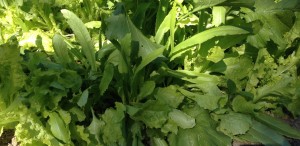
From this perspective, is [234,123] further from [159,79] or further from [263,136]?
[159,79]

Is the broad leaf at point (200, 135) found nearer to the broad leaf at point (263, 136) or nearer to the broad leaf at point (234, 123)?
the broad leaf at point (234, 123)

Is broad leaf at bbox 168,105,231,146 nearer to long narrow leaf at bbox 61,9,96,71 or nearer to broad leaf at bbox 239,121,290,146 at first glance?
broad leaf at bbox 239,121,290,146

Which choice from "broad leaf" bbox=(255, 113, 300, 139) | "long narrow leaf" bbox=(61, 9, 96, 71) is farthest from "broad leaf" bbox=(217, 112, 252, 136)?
"long narrow leaf" bbox=(61, 9, 96, 71)

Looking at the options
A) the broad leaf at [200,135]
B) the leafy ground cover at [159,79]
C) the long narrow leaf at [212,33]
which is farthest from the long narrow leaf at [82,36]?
the broad leaf at [200,135]

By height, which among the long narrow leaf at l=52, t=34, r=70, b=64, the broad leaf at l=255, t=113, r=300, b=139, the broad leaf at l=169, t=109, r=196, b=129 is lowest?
the broad leaf at l=255, t=113, r=300, b=139

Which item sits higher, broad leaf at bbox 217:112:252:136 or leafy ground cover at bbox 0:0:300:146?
leafy ground cover at bbox 0:0:300:146

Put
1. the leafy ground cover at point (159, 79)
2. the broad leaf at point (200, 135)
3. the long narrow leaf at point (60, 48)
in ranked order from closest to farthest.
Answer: the leafy ground cover at point (159, 79), the broad leaf at point (200, 135), the long narrow leaf at point (60, 48)

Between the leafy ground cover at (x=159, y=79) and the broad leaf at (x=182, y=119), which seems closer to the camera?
the leafy ground cover at (x=159, y=79)

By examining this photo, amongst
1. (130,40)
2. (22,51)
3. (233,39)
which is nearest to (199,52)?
(233,39)
